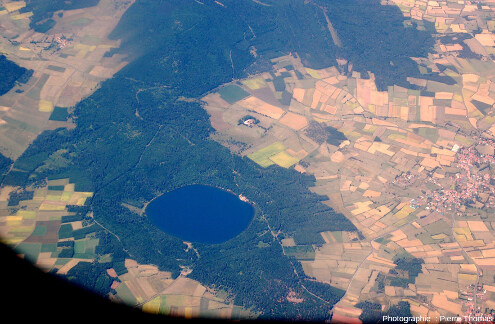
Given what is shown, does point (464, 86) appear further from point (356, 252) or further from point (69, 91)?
point (69, 91)

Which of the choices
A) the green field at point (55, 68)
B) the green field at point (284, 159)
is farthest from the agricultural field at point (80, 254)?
the green field at point (284, 159)

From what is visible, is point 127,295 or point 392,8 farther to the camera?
point 392,8

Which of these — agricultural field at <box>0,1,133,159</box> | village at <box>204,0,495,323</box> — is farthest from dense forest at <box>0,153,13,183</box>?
village at <box>204,0,495,323</box>

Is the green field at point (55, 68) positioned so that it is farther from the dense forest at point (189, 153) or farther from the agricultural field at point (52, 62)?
the dense forest at point (189, 153)

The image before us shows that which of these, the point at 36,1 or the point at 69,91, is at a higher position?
the point at 36,1

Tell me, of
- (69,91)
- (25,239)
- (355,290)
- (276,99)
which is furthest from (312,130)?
(25,239)
